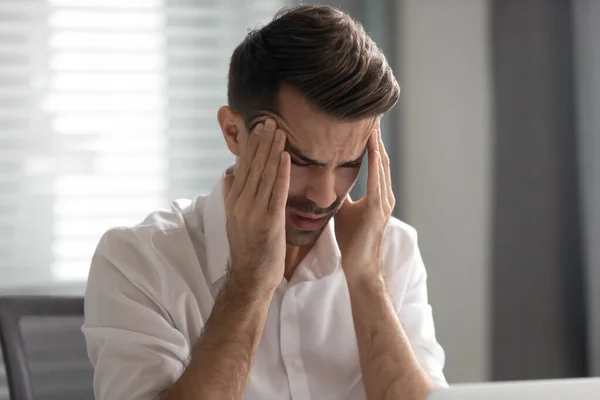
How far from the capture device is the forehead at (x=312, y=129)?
4.62 feet

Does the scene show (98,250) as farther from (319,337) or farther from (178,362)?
(319,337)

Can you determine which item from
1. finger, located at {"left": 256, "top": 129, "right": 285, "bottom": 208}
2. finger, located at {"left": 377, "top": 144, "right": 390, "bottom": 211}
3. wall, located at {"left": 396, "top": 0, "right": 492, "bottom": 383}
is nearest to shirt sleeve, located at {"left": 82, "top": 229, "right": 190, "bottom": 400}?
finger, located at {"left": 256, "top": 129, "right": 285, "bottom": 208}

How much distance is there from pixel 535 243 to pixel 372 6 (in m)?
0.93

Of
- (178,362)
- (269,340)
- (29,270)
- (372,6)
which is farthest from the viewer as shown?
(372,6)

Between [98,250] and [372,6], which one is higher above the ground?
[372,6]

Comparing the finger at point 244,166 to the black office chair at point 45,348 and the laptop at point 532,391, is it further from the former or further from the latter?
the laptop at point 532,391

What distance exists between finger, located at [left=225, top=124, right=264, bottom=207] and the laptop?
0.69 m

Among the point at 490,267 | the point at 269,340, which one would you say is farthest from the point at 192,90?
the point at 269,340

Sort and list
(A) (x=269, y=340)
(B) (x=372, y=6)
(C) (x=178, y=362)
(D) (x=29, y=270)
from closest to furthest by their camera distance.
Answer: (C) (x=178, y=362)
(A) (x=269, y=340)
(D) (x=29, y=270)
(B) (x=372, y=6)

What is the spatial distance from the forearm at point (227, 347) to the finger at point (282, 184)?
147mm

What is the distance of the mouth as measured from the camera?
1.48m

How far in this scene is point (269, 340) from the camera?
1520mm

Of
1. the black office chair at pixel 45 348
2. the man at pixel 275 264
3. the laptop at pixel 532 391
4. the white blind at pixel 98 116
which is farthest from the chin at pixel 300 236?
the white blind at pixel 98 116

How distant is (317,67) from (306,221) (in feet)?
0.90
